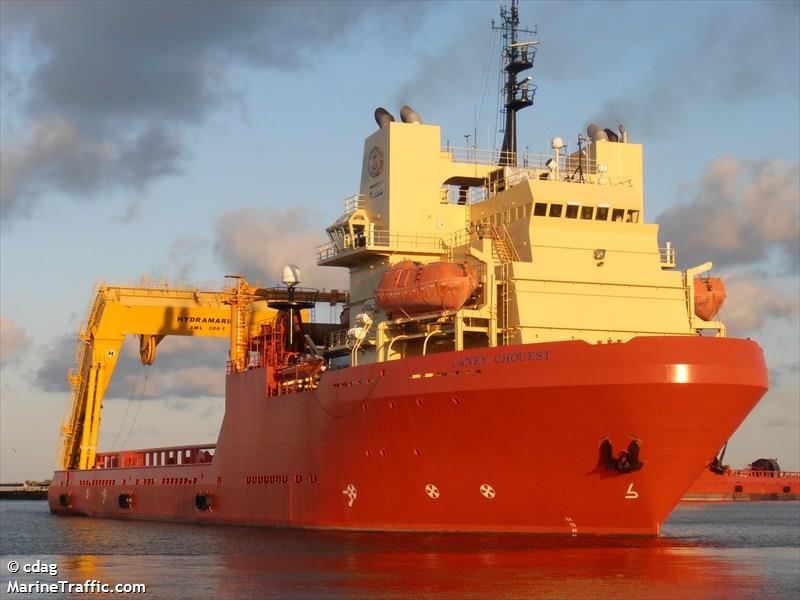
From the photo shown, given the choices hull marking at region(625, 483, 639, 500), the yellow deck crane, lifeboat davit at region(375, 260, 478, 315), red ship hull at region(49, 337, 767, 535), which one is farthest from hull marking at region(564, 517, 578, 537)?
the yellow deck crane

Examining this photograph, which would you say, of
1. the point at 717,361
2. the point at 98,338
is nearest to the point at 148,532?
the point at 98,338

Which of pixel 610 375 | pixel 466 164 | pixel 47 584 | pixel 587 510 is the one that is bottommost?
pixel 47 584

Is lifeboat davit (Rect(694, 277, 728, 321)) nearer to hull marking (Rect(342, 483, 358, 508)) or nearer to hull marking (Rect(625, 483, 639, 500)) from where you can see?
hull marking (Rect(625, 483, 639, 500))

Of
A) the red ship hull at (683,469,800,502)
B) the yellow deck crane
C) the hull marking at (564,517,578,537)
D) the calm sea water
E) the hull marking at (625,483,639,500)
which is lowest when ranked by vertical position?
the calm sea water

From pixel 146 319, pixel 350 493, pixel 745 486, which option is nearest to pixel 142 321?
pixel 146 319

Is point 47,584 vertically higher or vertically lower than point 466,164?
lower

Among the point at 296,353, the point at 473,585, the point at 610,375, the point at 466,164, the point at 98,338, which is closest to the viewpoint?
the point at 473,585

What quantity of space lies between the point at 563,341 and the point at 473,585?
27.3 ft

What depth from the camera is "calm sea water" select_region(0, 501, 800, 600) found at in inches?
945

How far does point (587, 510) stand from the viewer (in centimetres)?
3158

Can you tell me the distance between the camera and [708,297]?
36.1 m

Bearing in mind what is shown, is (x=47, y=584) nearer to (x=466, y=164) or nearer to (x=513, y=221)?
(x=513, y=221)

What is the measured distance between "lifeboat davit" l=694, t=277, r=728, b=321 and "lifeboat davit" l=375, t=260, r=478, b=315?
22.1 ft

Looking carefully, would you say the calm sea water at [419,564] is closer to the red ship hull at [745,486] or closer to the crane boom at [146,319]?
the crane boom at [146,319]
